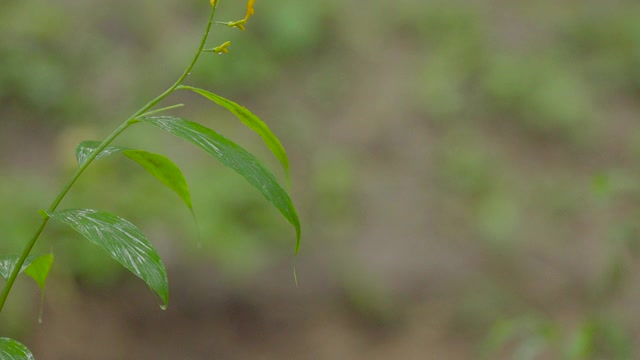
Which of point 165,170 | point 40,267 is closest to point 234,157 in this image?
point 165,170

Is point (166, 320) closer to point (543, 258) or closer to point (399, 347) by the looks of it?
point (399, 347)

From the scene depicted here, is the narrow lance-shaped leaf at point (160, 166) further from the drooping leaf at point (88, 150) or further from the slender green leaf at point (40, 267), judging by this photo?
the slender green leaf at point (40, 267)

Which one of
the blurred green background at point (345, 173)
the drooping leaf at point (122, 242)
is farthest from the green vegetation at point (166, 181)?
the blurred green background at point (345, 173)

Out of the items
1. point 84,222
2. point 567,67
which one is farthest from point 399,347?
point 84,222

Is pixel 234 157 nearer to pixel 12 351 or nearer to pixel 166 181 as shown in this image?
pixel 166 181

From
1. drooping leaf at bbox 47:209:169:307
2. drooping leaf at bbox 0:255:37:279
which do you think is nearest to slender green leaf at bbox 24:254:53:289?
drooping leaf at bbox 0:255:37:279
